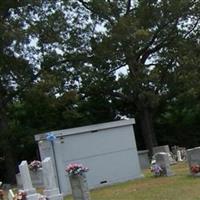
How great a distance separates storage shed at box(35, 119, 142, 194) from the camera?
2100 cm

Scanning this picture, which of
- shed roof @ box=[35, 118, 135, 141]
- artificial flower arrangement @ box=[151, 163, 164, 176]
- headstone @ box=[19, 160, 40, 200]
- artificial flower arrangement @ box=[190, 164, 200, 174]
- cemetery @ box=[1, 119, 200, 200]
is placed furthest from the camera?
Answer: shed roof @ box=[35, 118, 135, 141]

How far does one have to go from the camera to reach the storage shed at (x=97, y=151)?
827 inches

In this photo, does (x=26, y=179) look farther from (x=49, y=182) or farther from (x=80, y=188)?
(x=80, y=188)

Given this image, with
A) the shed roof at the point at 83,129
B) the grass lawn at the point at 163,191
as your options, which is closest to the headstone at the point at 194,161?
the grass lawn at the point at 163,191

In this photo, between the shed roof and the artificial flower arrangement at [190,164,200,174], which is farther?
the shed roof

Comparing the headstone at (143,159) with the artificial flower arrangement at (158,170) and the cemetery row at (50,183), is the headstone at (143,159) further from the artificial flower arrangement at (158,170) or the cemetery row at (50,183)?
the cemetery row at (50,183)

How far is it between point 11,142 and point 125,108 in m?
10.6

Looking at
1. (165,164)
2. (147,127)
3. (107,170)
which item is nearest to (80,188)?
(165,164)

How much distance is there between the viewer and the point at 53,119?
41.7 metres

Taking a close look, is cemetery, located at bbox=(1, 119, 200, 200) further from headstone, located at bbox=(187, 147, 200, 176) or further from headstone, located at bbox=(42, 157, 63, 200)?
headstone, located at bbox=(42, 157, 63, 200)

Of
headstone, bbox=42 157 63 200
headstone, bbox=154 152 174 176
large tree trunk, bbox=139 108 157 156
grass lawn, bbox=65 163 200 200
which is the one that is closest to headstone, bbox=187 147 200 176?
grass lawn, bbox=65 163 200 200

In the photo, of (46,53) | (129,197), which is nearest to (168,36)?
(46,53)

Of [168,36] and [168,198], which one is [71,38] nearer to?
[168,36]

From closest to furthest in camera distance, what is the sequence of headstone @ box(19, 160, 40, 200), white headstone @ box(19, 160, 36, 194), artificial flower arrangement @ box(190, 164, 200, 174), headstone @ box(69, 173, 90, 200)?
1. headstone @ box(19, 160, 40, 200)
2. white headstone @ box(19, 160, 36, 194)
3. headstone @ box(69, 173, 90, 200)
4. artificial flower arrangement @ box(190, 164, 200, 174)
